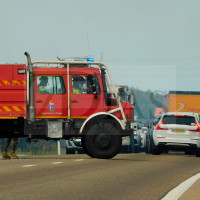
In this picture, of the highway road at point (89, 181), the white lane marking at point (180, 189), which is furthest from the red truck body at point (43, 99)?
the white lane marking at point (180, 189)

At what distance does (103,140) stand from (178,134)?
6157mm

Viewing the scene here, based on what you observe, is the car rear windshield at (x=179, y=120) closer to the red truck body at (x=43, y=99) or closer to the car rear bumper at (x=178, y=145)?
the car rear bumper at (x=178, y=145)

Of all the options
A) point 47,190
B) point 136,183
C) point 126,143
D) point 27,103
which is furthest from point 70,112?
point 126,143

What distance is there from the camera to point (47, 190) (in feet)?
41.3

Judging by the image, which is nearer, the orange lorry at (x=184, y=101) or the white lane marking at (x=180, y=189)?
the white lane marking at (x=180, y=189)

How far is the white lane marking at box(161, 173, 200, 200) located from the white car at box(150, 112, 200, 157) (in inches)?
443

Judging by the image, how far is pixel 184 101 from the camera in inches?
1497

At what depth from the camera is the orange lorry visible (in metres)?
37.9

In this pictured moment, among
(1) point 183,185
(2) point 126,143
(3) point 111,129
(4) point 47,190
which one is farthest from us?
(2) point 126,143

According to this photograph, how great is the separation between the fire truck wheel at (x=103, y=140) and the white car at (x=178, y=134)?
19.1ft

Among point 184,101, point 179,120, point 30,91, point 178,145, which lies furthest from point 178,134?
point 184,101

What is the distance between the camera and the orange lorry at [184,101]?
3791cm

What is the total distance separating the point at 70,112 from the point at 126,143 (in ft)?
41.2

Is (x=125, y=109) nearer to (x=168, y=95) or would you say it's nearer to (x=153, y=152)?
(x=153, y=152)
